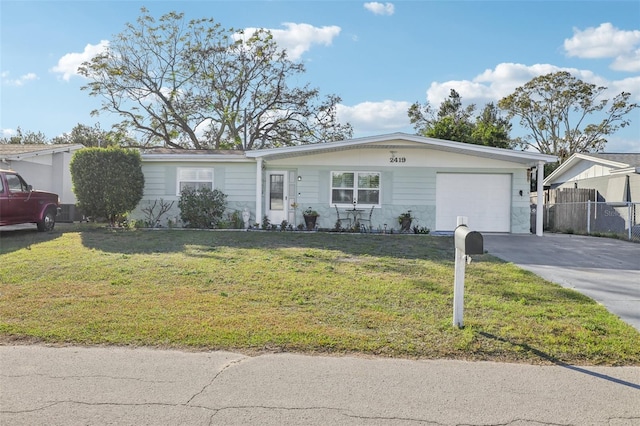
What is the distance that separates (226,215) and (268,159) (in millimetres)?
2496

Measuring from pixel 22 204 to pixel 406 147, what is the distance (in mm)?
11748

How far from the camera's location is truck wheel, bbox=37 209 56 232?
512 inches

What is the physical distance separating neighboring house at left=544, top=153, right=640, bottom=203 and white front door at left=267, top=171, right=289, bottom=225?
42.2ft

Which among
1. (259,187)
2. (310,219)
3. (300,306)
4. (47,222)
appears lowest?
(300,306)

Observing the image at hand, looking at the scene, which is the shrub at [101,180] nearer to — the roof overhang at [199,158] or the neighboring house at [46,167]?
the roof overhang at [199,158]

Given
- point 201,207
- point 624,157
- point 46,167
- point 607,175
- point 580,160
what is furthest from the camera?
point 580,160

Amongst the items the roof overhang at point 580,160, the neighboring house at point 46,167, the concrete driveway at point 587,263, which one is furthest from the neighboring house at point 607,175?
the neighboring house at point 46,167

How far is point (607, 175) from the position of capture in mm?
20438

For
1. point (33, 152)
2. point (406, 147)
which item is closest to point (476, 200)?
point (406, 147)

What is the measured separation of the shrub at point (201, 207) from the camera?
14.8m

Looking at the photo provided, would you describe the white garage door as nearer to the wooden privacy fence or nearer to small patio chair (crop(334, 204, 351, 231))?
the wooden privacy fence

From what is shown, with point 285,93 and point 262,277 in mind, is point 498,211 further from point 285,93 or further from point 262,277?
point 285,93

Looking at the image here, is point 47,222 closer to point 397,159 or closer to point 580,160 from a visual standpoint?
point 397,159

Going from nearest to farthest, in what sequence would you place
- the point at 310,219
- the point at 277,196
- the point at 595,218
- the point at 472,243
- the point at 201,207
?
the point at 472,243, the point at 201,207, the point at 310,219, the point at 277,196, the point at 595,218
